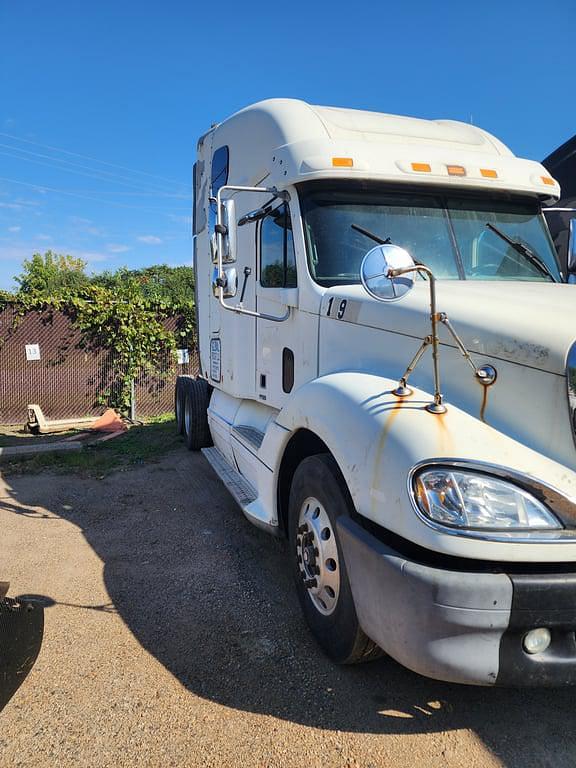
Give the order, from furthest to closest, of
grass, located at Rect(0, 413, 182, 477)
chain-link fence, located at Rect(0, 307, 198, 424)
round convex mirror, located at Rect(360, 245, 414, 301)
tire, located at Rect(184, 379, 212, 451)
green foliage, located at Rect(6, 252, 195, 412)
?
green foliage, located at Rect(6, 252, 195, 412), chain-link fence, located at Rect(0, 307, 198, 424), tire, located at Rect(184, 379, 212, 451), grass, located at Rect(0, 413, 182, 477), round convex mirror, located at Rect(360, 245, 414, 301)

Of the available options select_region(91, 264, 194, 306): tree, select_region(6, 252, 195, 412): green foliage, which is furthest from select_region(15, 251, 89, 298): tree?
select_region(6, 252, 195, 412): green foliage

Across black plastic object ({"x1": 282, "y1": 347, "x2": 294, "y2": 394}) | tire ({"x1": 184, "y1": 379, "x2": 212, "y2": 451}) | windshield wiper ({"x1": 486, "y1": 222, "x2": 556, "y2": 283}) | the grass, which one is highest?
windshield wiper ({"x1": 486, "y1": 222, "x2": 556, "y2": 283})

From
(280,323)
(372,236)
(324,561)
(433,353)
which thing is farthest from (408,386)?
(280,323)

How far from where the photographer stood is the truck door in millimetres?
3830

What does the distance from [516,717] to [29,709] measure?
221 centimetres

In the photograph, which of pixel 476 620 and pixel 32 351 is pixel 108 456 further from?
pixel 476 620

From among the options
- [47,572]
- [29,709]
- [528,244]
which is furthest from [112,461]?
[528,244]

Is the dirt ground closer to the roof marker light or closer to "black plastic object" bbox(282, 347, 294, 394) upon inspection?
"black plastic object" bbox(282, 347, 294, 394)

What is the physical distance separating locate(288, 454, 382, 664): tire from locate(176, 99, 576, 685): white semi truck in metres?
0.01

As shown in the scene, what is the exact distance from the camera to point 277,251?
4.16 m

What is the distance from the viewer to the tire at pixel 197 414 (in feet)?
24.4

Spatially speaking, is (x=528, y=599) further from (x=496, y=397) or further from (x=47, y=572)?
(x=47, y=572)

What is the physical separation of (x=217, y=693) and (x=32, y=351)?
8.96 meters

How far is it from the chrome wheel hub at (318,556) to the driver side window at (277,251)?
166cm
